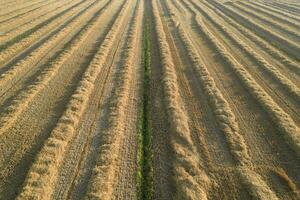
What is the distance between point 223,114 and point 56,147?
26.8 feet

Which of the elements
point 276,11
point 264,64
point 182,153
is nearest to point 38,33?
point 264,64

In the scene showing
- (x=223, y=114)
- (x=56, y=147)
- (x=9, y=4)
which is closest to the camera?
(x=56, y=147)

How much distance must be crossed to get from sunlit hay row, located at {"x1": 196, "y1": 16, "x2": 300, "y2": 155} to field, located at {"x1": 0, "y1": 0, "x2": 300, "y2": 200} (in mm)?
71

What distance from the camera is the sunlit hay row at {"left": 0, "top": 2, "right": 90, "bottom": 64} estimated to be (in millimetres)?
23494

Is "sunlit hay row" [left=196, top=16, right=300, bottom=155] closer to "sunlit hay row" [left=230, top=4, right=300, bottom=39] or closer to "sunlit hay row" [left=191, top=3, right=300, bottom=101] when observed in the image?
"sunlit hay row" [left=191, top=3, right=300, bottom=101]

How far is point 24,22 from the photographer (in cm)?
3325

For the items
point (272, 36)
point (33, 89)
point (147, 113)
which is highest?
point (33, 89)

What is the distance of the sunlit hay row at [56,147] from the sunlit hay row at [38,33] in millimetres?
7078

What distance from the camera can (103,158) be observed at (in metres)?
12.6

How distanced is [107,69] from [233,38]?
1358cm

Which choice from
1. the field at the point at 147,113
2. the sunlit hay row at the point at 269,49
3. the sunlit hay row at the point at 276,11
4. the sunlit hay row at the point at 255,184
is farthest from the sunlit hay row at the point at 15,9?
the sunlit hay row at the point at 255,184

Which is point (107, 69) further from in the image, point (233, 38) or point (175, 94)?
point (233, 38)

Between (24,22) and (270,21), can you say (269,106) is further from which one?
(24,22)

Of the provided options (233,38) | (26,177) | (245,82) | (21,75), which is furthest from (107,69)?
(233,38)
